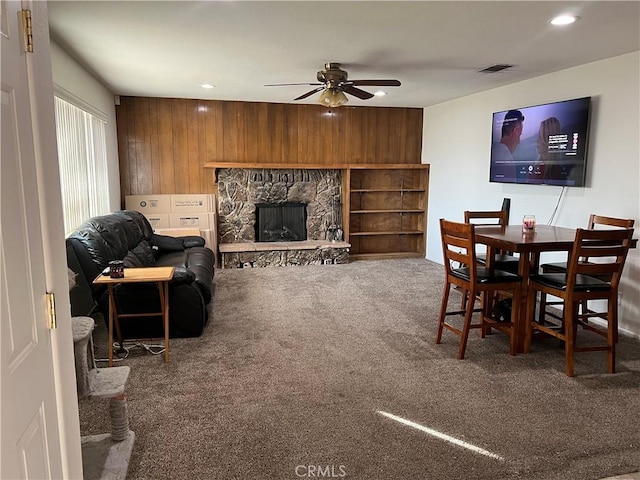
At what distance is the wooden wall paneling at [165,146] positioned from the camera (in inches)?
249

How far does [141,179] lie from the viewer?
21.0 feet

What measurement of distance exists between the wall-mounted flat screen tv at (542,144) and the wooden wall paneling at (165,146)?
4.28 m

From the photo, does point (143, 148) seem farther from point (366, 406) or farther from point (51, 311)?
point (51, 311)

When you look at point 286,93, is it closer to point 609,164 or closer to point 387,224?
point 387,224

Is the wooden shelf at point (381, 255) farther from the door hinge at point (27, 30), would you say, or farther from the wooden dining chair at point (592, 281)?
the door hinge at point (27, 30)

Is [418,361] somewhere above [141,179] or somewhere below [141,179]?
below

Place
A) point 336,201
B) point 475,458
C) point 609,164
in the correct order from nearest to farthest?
point 475,458 < point 609,164 < point 336,201

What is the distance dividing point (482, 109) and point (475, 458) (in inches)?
181

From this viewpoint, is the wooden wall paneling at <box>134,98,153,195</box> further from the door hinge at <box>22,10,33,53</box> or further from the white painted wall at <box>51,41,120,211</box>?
the door hinge at <box>22,10,33,53</box>

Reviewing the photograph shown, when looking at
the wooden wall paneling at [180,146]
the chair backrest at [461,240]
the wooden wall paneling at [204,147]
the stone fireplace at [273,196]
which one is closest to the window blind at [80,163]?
the wooden wall paneling at [180,146]

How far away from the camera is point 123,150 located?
6285 mm

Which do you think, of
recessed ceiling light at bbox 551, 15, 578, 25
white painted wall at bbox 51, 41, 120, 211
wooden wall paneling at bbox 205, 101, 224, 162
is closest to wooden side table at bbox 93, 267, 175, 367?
white painted wall at bbox 51, 41, 120, 211

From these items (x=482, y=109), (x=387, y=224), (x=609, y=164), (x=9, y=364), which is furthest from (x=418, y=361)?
(x=387, y=224)

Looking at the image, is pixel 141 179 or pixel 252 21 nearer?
pixel 252 21
